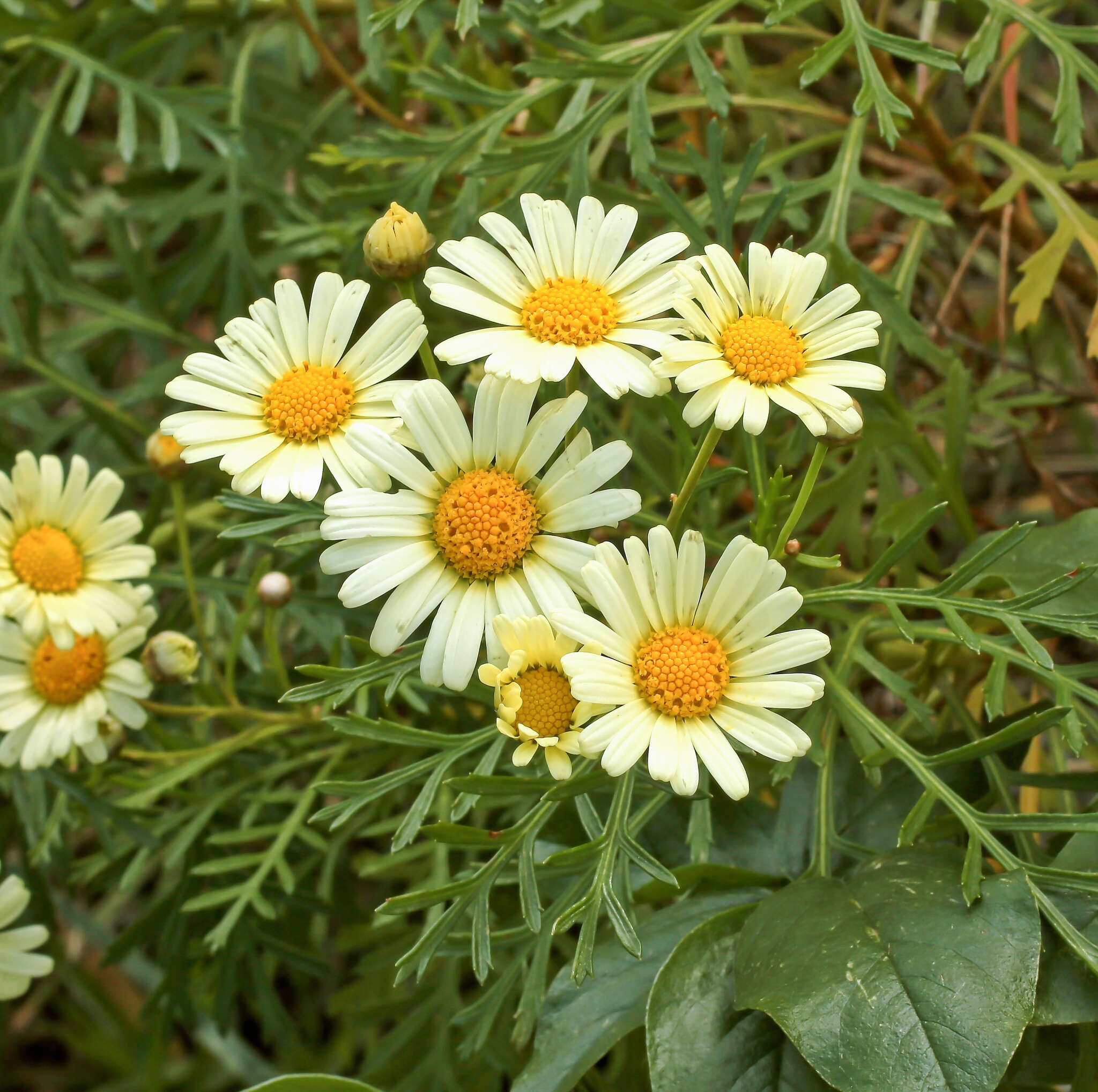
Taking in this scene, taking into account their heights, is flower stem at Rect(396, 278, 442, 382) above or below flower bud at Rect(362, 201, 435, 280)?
below

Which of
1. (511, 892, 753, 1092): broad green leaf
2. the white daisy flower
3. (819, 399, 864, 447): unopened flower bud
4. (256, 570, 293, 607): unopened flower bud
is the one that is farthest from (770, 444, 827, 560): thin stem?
the white daisy flower

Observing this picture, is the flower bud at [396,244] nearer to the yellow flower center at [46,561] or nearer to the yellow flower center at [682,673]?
the yellow flower center at [682,673]

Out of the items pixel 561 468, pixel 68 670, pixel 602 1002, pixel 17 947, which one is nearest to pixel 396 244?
pixel 561 468

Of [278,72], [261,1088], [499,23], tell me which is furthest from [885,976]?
[278,72]

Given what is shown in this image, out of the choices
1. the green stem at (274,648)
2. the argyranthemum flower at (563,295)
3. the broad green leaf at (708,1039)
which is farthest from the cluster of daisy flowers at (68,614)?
the broad green leaf at (708,1039)

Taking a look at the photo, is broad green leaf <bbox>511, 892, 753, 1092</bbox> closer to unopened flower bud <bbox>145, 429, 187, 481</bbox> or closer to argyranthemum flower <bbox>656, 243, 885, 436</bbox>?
argyranthemum flower <bbox>656, 243, 885, 436</bbox>

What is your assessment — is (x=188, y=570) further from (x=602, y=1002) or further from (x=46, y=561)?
(x=602, y=1002)
